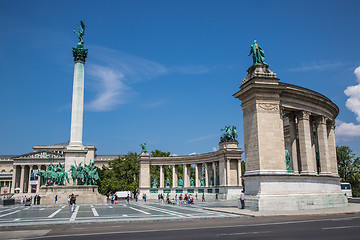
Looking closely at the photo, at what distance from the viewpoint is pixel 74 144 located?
57125 mm

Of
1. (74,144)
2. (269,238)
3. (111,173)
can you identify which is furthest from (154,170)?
(269,238)

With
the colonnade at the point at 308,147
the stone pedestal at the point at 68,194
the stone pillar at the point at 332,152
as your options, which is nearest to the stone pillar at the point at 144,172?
the stone pedestal at the point at 68,194

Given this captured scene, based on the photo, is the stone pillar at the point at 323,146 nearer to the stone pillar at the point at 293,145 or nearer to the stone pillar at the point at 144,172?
the stone pillar at the point at 293,145

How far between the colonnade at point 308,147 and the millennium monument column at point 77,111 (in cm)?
3813

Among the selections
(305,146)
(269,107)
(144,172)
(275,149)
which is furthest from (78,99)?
(305,146)

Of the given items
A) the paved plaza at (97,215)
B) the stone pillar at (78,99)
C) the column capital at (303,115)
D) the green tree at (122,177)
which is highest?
the stone pillar at (78,99)

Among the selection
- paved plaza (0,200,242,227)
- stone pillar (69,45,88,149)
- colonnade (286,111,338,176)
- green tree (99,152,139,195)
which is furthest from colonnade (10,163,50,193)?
colonnade (286,111,338,176)

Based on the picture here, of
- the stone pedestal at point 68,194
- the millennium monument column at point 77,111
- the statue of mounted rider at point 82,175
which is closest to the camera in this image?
the stone pedestal at point 68,194

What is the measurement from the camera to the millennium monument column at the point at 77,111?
182 ft

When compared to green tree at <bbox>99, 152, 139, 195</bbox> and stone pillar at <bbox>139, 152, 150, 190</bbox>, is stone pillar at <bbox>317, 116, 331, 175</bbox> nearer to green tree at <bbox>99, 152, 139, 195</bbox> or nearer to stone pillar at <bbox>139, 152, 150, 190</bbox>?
stone pillar at <bbox>139, 152, 150, 190</bbox>

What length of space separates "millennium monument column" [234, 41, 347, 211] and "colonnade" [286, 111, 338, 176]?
101mm

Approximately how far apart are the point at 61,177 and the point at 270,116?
129 feet

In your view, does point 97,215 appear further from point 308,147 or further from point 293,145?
point 308,147

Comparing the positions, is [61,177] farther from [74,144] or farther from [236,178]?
[236,178]
